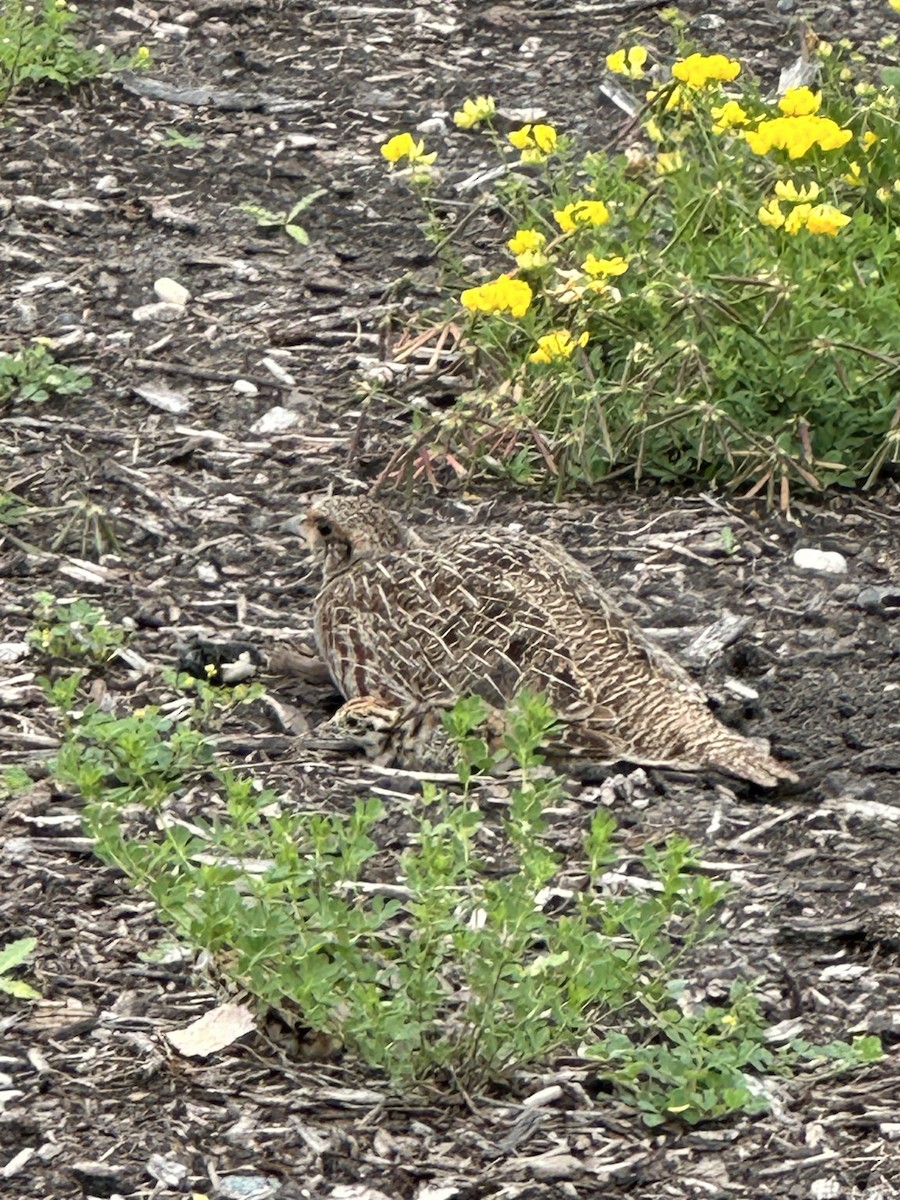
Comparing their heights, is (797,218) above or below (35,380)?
above

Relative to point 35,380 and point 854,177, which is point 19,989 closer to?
point 35,380

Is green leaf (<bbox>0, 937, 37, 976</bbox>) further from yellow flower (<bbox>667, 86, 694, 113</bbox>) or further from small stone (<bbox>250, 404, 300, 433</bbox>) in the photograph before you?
yellow flower (<bbox>667, 86, 694, 113</bbox>)

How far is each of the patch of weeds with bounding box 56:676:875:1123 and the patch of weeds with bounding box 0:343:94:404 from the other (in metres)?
3.09

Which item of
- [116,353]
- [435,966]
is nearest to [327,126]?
[116,353]

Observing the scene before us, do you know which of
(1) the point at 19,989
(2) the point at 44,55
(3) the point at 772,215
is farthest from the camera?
(2) the point at 44,55

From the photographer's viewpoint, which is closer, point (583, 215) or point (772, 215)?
point (772, 215)

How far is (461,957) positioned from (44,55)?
20.6 ft

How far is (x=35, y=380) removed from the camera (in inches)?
297

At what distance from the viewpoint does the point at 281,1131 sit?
4.24 metres

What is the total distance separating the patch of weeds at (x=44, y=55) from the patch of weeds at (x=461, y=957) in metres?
5.43

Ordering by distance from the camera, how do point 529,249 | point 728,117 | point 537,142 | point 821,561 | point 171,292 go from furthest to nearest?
point 171,292, point 537,142, point 728,117, point 529,249, point 821,561

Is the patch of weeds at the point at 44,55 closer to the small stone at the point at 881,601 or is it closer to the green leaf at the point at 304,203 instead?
the green leaf at the point at 304,203

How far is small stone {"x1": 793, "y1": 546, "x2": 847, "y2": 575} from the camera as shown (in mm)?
6586

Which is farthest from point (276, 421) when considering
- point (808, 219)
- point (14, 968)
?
point (14, 968)
